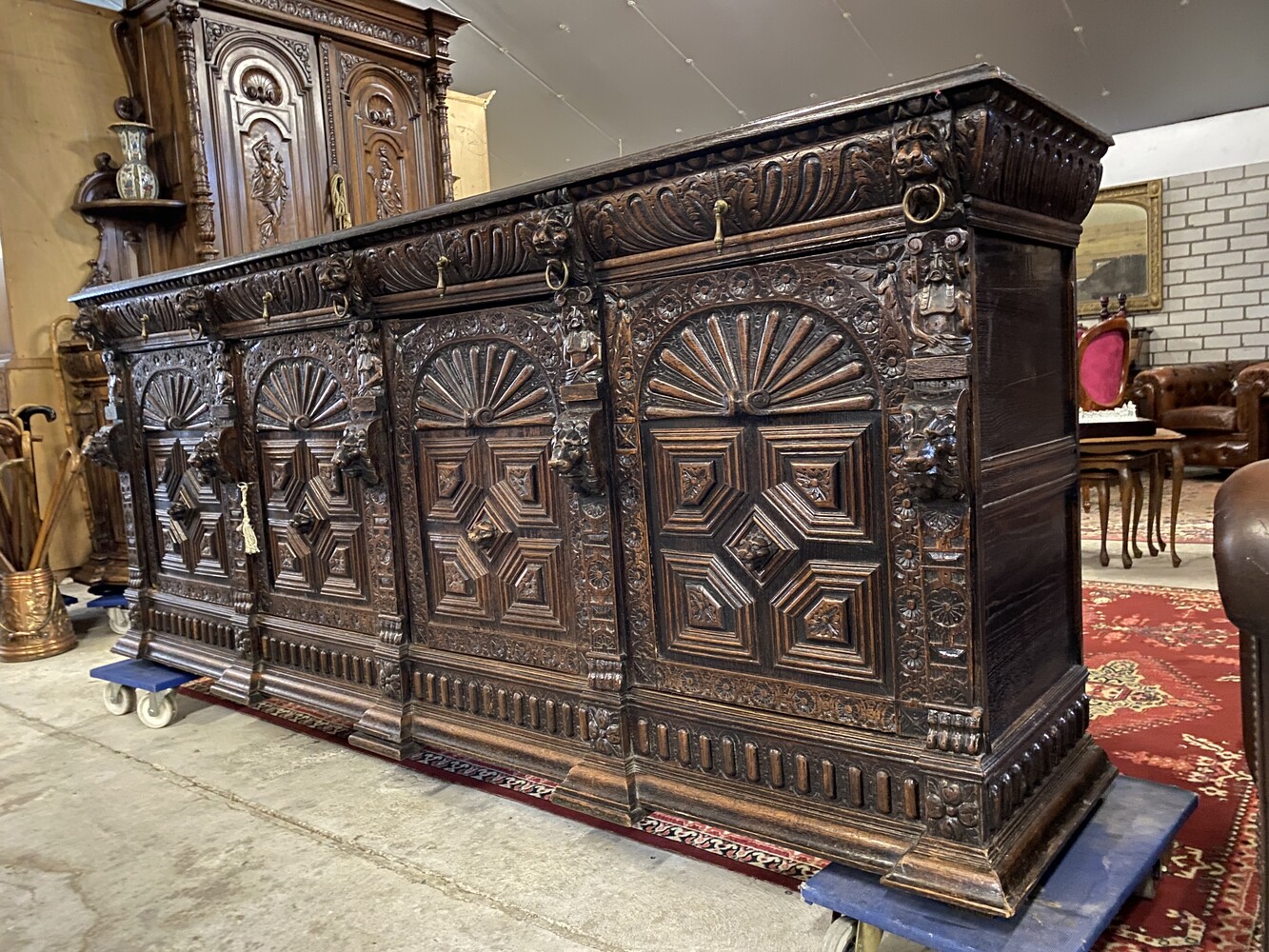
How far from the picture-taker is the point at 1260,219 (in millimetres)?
8109

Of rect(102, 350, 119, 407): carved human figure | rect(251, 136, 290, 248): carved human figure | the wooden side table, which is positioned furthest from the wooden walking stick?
the wooden side table

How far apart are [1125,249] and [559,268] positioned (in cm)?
853

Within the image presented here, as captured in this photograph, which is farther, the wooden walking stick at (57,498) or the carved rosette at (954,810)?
the wooden walking stick at (57,498)

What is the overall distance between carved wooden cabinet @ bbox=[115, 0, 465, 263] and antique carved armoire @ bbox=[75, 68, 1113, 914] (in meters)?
2.42

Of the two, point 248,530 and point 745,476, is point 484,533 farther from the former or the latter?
point 248,530

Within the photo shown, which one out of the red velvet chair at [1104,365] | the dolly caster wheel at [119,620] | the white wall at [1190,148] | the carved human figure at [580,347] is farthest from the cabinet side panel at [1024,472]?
the white wall at [1190,148]

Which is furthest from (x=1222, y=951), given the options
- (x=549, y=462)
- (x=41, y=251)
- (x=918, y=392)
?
(x=41, y=251)

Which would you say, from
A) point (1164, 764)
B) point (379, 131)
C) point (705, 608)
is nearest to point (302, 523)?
point (705, 608)

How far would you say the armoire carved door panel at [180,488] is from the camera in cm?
304

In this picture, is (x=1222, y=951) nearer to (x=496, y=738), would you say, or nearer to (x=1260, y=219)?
(x=496, y=738)

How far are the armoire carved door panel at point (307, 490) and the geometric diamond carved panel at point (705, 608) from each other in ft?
3.57

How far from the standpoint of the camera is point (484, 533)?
2.24m

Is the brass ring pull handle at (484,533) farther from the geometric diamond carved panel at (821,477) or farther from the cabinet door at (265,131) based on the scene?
the cabinet door at (265,131)

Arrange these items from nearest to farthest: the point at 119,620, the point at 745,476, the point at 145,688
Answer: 1. the point at 745,476
2. the point at 145,688
3. the point at 119,620
